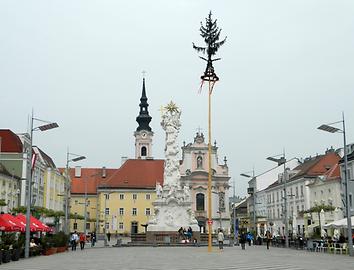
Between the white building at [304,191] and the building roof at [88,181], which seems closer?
the white building at [304,191]

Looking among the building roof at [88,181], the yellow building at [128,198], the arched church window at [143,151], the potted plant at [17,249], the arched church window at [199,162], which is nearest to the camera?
the potted plant at [17,249]

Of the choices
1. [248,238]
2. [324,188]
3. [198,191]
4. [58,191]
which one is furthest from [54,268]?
[198,191]

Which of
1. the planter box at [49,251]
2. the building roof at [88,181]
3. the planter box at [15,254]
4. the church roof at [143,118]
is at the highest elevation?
the church roof at [143,118]

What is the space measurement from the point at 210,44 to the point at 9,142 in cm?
3516

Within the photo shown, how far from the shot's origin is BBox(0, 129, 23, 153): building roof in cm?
6044

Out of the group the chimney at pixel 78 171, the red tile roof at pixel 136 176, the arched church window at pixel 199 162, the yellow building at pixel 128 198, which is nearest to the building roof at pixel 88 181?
the red tile roof at pixel 136 176

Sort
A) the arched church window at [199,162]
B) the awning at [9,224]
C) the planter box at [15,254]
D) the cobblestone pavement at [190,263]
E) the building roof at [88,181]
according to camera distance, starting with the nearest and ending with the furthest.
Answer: the cobblestone pavement at [190,263] → the planter box at [15,254] → the awning at [9,224] → the arched church window at [199,162] → the building roof at [88,181]

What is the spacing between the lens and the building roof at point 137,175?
9662 cm

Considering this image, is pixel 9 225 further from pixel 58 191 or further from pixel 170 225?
pixel 58 191

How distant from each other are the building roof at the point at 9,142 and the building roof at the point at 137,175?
3501 cm

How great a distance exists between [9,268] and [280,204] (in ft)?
213

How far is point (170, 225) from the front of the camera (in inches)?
2122

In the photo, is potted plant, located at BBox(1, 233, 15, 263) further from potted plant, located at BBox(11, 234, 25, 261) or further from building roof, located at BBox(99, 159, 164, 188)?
building roof, located at BBox(99, 159, 164, 188)

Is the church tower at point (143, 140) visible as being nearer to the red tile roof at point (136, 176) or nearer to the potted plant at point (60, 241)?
the red tile roof at point (136, 176)
